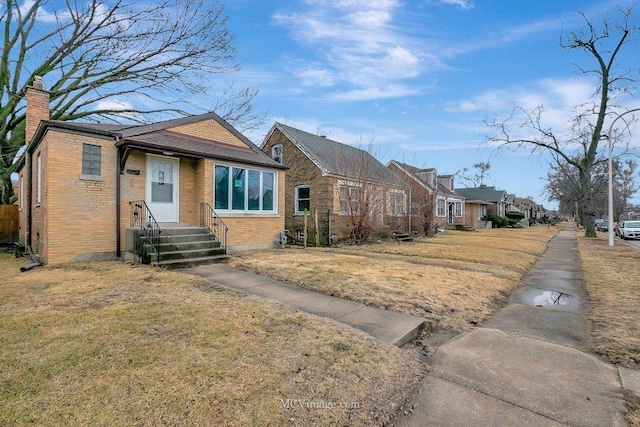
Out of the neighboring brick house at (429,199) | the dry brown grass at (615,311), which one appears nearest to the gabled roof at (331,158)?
the neighboring brick house at (429,199)

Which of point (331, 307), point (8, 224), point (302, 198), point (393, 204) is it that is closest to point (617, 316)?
point (331, 307)

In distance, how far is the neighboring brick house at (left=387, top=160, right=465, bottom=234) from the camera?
20109mm

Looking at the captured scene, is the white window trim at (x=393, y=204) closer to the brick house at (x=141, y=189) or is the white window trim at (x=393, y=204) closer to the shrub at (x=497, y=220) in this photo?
the brick house at (x=141, y=189)

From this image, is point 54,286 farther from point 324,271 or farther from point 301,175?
point 301,175

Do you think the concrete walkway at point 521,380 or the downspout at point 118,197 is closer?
the concrete walkway at point 521,380

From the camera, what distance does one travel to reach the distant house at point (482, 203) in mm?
39250

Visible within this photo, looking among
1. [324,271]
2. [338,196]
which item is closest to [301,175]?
[338,196]

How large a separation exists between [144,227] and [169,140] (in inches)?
129

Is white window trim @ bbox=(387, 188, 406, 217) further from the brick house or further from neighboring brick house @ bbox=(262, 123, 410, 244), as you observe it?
the brick house

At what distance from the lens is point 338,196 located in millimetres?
16875

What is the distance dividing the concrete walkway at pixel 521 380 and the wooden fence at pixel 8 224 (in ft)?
61.9

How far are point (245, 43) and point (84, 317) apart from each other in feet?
51.9

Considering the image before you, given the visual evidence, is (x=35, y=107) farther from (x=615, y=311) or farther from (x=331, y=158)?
(x=615, y=311)

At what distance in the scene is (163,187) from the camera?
1018 cm
